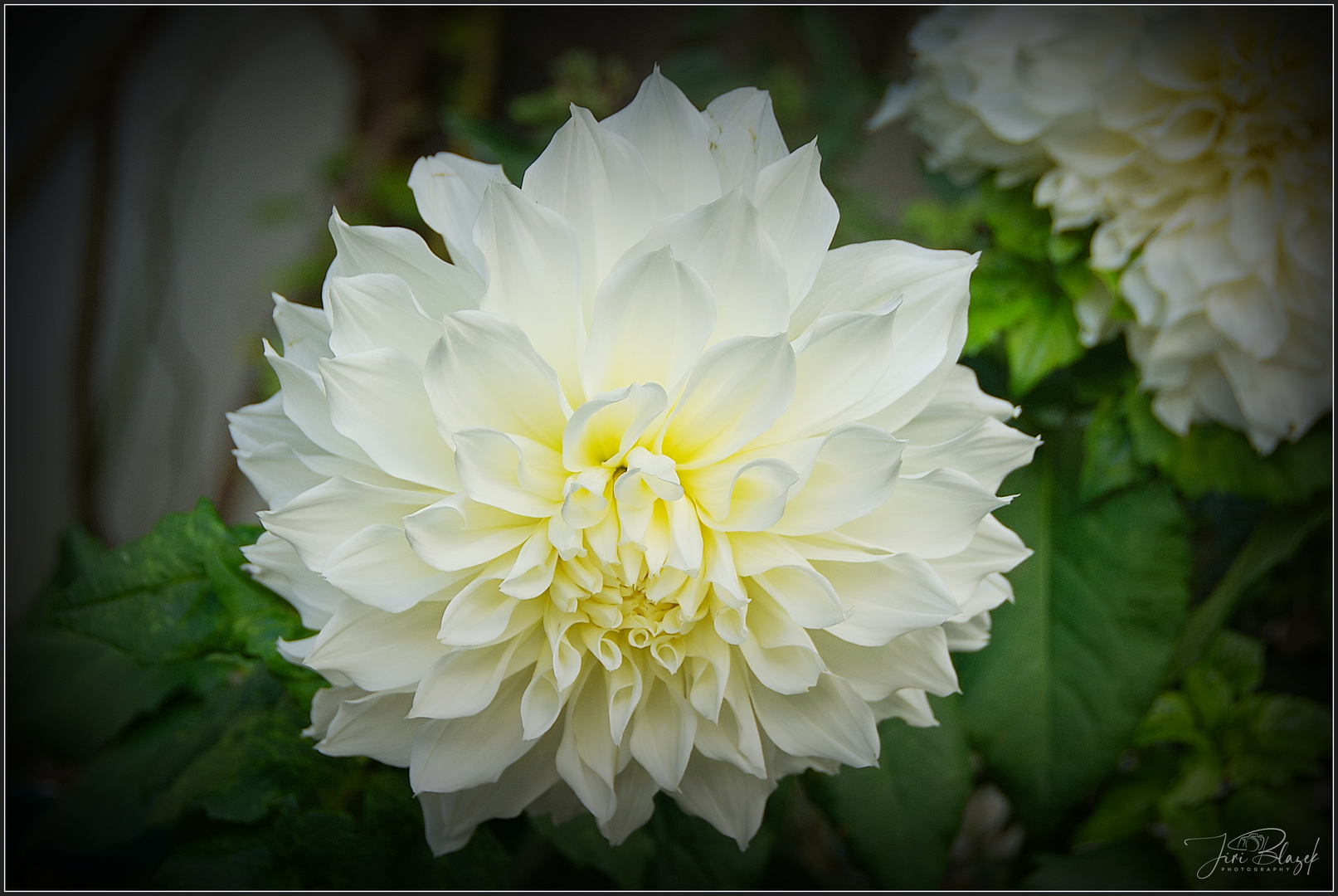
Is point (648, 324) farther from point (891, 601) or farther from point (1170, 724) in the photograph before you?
point (1170, 724)

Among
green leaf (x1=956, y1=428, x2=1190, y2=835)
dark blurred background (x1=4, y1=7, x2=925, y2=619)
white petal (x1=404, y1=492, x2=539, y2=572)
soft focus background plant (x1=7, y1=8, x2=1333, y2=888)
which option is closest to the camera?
white petal (x1=404, y1=492, x2=539, y2=572)

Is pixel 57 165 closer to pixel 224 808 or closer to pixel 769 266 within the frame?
pixel 224 808

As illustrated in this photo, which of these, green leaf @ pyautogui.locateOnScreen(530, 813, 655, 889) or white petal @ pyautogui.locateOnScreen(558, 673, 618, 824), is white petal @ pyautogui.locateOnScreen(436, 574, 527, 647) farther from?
green leaf @ pyautogui.locateOnScreen(530, 813, 655, 889)

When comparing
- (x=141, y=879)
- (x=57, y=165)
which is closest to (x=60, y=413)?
(x=57, y=165)

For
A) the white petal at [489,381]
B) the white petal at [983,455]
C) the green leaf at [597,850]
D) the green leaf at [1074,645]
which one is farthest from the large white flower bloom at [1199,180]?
the green leaf at [597,850]

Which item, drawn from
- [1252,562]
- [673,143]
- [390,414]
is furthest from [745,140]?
[1252,562]
